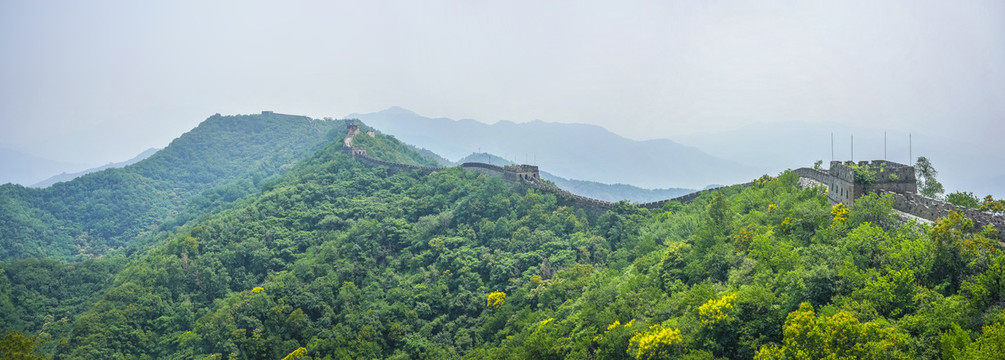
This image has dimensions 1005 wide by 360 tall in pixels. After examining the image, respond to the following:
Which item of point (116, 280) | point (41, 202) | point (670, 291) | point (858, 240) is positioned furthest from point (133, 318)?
point (41, 202)

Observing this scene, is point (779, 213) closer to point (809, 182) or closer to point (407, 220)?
point (809, 182)

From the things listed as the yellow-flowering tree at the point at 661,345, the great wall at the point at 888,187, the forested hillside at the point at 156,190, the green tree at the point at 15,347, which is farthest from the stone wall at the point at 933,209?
the forested hillside at the point at 156,190

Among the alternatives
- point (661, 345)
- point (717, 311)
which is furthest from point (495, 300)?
point (717, 311)

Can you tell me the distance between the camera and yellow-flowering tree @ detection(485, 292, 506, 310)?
4015 cm

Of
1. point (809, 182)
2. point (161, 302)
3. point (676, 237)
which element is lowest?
point (161, 302)

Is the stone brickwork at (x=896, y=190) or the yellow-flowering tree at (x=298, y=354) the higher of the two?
the stone brickwork at (x=896, y=190)

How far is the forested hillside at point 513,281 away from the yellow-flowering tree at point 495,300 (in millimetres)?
227

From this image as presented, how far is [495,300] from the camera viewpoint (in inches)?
1593

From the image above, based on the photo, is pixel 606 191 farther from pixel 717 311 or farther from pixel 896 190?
pixel 717 311

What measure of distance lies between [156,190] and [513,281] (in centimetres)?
7227

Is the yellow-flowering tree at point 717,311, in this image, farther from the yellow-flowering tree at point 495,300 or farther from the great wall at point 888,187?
the yellow-flowering tree at point 495,300

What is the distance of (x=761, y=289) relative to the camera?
2175cm

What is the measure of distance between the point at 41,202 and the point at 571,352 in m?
81.2

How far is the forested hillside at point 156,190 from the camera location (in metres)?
73.4
